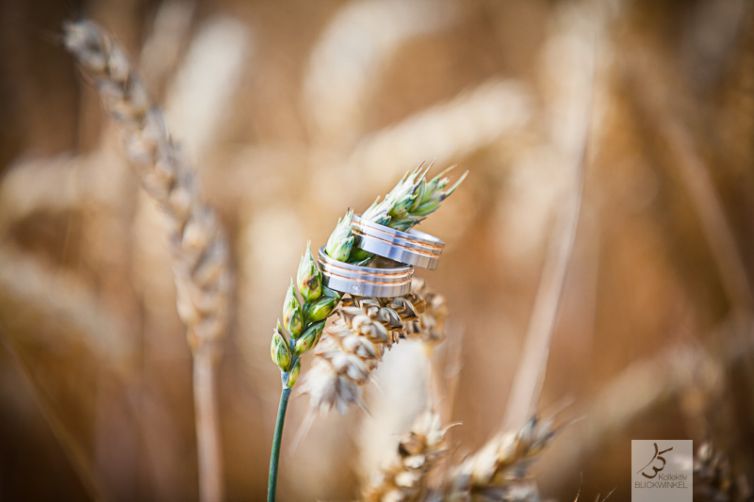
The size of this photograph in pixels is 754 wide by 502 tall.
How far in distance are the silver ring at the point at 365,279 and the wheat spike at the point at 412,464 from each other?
0.35ft

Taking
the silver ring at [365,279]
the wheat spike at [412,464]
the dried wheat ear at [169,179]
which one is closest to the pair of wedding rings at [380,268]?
the silver ring at [365,279]

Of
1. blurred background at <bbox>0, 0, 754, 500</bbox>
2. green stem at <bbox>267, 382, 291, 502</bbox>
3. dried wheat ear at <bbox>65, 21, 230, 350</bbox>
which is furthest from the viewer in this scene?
blurred background at <bbox>0, 0, 754, 500</bbox>

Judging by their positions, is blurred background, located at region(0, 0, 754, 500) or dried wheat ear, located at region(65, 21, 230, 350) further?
blurred background, located at region(0, 0, 754, 500)

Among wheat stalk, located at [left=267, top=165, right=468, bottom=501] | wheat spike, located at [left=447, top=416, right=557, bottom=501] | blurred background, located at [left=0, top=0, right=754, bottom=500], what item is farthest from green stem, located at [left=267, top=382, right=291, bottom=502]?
blurred background, located at [left=0, top=0, right=754, bottom=500]

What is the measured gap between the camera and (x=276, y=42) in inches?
58.8

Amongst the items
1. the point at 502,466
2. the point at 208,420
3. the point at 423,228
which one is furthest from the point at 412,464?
the point at 423,228

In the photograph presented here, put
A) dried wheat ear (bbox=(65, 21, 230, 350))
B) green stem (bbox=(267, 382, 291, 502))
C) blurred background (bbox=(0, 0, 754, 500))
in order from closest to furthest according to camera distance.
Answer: green stem (bbox=(267, 382, 291, 502)) < dried wheat ear (bbox=(65, 21, 230, 350)) < blurred background (bbox=(0, 0, 754, 500))

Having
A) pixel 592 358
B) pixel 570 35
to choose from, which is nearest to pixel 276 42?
pixel 570 35

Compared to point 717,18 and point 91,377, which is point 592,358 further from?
point 91,377

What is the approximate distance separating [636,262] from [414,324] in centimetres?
106

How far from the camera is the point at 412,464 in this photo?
0.28 meters

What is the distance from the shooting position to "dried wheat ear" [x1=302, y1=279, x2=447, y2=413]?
23 cm

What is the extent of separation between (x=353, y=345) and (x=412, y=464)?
3.9 inches

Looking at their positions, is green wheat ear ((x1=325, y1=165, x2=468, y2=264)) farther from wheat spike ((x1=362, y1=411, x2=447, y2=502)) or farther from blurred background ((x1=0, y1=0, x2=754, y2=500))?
blurred background ((x1=0, y1=0, x2=754, y2=500))
